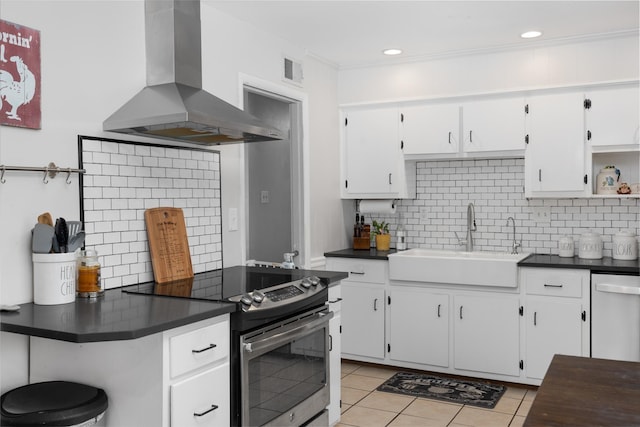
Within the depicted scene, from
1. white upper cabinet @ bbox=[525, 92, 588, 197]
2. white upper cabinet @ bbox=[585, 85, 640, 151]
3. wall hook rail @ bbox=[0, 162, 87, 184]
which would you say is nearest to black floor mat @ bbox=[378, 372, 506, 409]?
white upper cabinet @ bbox=[525, 92, 588, 197]

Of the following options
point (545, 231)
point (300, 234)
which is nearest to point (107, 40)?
point (300, 234)

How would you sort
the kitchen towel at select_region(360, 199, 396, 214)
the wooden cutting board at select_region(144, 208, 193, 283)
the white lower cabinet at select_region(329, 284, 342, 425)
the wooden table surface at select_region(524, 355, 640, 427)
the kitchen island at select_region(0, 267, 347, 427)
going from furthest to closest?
the kitchen towel at select_region(360, 199, 396, 214), the white lower cabinet at select_region(329, 284, 342, 425), the wooden cutting board at select_region(144, 208, 193, 283), the kitchen island at select_region(0, 267, 347, 427), the wooden table surface at select_region(524, 355, 640, 427)

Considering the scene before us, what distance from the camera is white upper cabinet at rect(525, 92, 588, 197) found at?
4078 millimetres

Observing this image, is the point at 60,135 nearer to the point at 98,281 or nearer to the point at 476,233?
the point at 98,281

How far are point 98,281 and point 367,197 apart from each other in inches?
106

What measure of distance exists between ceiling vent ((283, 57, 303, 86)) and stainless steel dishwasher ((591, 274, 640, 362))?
2.42m

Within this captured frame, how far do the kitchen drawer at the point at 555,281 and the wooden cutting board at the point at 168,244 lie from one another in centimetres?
229

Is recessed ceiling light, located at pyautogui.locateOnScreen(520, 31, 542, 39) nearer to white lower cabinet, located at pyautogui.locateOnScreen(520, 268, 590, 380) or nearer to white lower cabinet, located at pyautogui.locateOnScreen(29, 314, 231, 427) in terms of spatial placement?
white lower cabinet, located at pyautogui.locateOnScreen(520, 268, 590, 380)

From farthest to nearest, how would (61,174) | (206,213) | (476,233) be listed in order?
(476,233), (206,213), (61,174)

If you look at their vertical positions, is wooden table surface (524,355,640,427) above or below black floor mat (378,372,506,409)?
above

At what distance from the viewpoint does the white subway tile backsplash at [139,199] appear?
2.75 metres

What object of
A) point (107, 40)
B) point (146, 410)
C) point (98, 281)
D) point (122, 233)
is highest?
point (107, 40)

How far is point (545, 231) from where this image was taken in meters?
4.48

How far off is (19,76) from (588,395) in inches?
92.0
